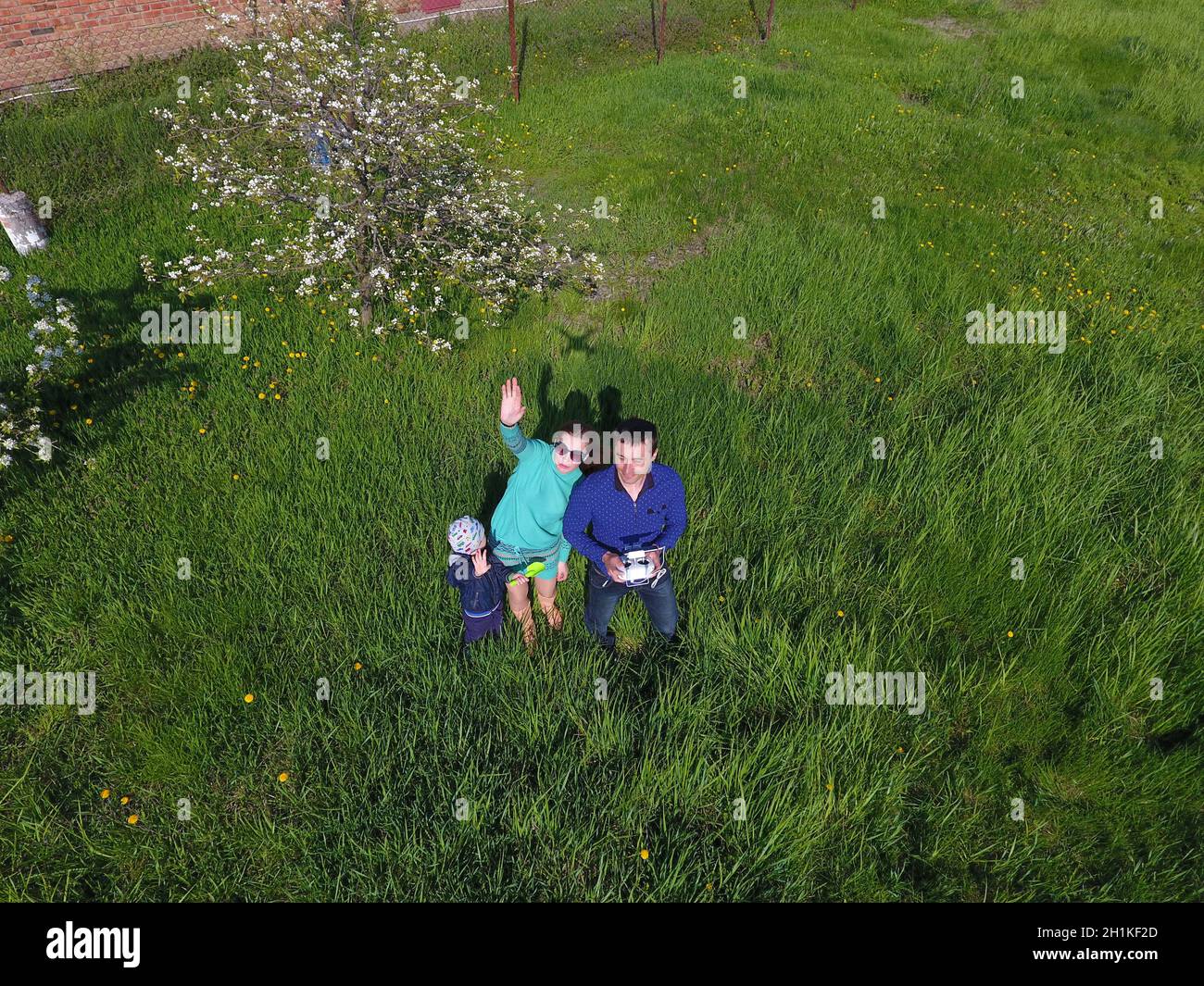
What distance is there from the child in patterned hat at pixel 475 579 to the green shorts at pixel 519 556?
0.04 meters

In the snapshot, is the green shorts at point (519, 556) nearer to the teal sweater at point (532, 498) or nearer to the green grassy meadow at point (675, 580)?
the teal sweater at point (532, 498)

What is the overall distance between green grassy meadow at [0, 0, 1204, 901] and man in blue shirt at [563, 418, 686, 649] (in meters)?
0.38

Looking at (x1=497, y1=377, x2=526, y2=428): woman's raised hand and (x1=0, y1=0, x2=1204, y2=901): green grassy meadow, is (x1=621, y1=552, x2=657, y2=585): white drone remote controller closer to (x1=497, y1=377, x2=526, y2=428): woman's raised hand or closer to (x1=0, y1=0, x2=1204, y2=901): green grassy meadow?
(x1=0, y1=0, x2=1204, y2=901): green grassy meadow

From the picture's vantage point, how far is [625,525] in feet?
11.8

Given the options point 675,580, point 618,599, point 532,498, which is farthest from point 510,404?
point 675,580

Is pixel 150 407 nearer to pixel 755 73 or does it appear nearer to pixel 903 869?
pixel 903 869

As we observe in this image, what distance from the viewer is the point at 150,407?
5.28 m

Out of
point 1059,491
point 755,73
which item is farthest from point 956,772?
point 755,73

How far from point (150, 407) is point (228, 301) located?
1.70 metres

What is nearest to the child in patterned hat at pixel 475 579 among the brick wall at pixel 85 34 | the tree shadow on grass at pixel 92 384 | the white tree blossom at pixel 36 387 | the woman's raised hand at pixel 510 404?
the woman's raised hand at pixel 510 404

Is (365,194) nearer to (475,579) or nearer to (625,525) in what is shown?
(475,579)

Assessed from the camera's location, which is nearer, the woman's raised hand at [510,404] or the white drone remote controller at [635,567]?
the woman's raised hand at [510,404]

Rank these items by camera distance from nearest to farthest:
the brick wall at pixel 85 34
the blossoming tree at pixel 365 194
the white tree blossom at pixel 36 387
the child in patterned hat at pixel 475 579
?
the child in patterned hat at pixel 475 579 → the white tree blossom at pixel 36 387 → the blossoming tree at pixel 365 194 → the brick wall at pixel 85 34

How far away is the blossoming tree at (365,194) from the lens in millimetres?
5953
